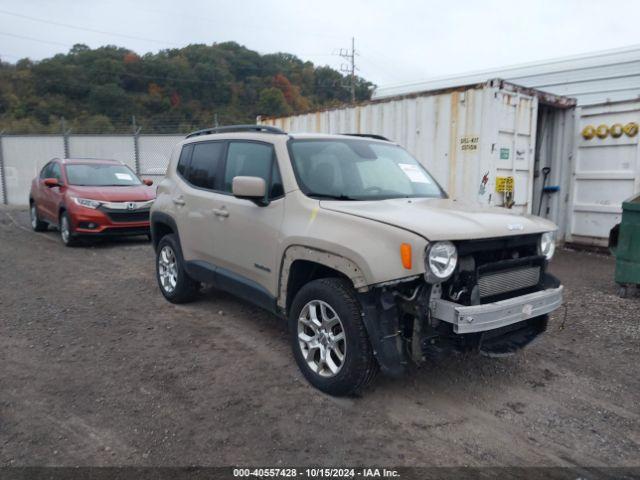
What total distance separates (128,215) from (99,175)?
1.34 m

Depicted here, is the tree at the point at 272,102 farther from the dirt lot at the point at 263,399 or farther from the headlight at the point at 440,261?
the headlight at the point at 440,261

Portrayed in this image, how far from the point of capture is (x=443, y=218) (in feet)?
10.9

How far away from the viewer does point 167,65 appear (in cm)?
3891

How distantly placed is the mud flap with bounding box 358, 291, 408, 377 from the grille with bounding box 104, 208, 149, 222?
7.15 metres

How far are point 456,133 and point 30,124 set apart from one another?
29.7 m

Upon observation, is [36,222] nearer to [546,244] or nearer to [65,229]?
[65,229]

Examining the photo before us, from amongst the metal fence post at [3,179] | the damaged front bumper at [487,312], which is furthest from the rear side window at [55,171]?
the damaged front bumper at [487,312]

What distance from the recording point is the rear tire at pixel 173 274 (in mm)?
5439

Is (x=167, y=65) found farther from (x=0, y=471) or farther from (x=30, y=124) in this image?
(x=0, y=471)

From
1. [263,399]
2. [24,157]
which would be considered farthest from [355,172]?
[24,157]

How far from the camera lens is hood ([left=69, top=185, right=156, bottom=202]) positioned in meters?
9.03

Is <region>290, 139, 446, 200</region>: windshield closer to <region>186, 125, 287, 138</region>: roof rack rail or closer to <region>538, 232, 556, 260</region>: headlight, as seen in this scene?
<region>186, 125, 287, 138</region>: roof rack rail

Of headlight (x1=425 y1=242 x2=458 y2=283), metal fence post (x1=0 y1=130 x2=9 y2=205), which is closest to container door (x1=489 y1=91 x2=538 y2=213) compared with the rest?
headlight (x1=425 y1=242 x2=458 y2=283)

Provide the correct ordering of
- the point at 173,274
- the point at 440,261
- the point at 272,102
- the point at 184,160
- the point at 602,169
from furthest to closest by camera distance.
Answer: the point at 272,102 → the point at 602,169 → the point at 173,274 → the point at 184,160 → the point at 440,261
